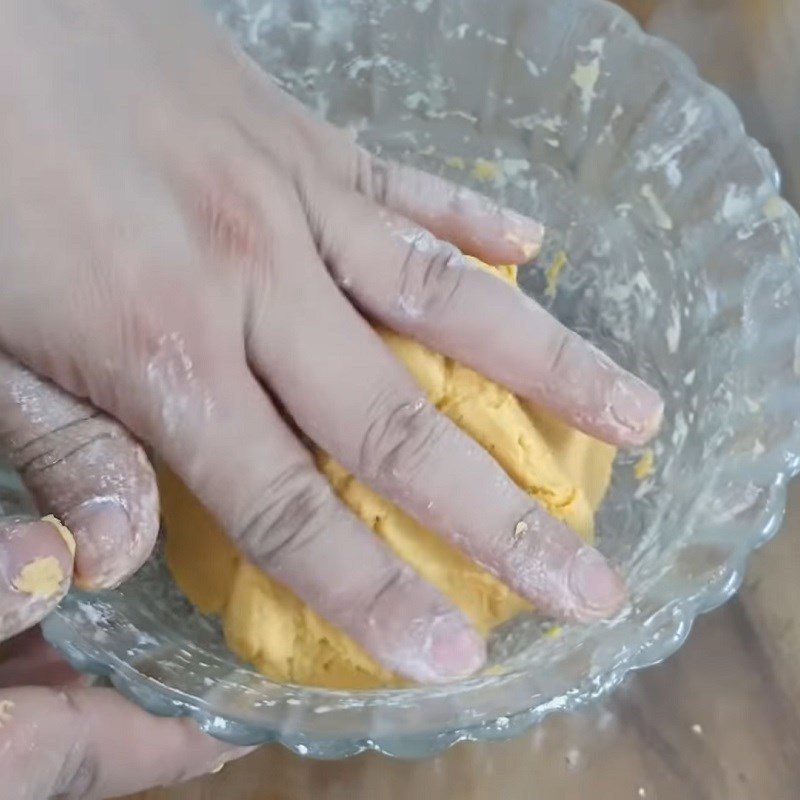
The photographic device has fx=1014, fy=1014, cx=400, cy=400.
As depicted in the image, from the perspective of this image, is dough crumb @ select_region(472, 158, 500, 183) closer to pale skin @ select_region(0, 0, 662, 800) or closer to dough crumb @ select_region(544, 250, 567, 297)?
dough crumb @ select_region(544, 250, 567, 297)

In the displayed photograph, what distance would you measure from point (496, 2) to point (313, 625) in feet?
1.75

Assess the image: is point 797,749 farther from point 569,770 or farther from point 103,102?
point 103,102

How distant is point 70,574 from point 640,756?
0.44 m

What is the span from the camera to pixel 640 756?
74cm

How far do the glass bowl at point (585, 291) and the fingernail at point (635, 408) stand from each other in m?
0.07

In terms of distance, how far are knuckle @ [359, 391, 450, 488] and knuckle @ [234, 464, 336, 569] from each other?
39 millimetres

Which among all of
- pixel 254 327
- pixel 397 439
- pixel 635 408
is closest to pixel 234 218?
pixel 254 327

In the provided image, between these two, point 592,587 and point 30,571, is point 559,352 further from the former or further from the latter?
point 30,571

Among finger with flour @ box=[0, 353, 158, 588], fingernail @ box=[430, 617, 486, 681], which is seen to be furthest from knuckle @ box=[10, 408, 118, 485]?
fingernail @ box=[430, 617, 486, 681]

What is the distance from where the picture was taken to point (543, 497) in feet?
2.23

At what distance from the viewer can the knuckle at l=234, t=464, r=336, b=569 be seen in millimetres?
610

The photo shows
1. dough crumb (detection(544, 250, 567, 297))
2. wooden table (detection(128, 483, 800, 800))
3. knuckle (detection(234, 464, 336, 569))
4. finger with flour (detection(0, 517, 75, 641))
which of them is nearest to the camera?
finger with flour (detection(0, 517, 75, 641))

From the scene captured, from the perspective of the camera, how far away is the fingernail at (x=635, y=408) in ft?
2.16

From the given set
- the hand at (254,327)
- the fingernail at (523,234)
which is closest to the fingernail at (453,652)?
the hand at (254,327)
